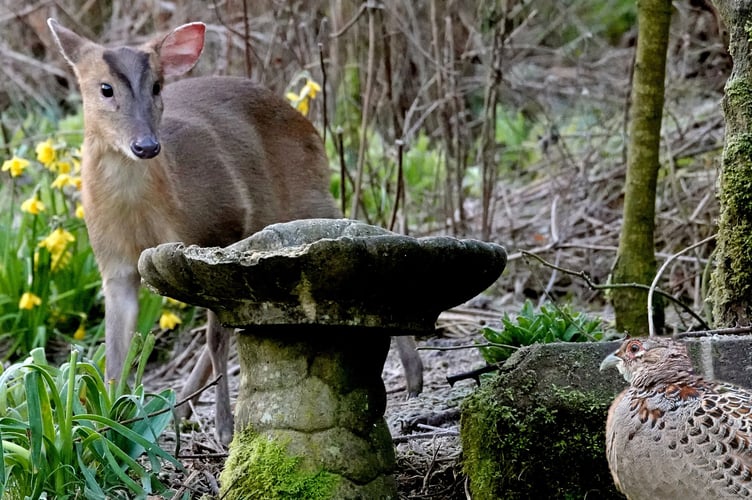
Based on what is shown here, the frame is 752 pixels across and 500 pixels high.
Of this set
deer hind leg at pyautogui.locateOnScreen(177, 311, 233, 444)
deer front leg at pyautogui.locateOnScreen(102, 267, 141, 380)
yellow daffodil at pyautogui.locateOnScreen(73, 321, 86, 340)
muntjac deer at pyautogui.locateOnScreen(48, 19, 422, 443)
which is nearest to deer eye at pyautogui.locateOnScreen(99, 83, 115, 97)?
muntjac deer at pyautogui.locateOnScreen(48, 19, 422, 443)

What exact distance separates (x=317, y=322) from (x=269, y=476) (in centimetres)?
52

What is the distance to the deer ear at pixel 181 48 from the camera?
5016 mm

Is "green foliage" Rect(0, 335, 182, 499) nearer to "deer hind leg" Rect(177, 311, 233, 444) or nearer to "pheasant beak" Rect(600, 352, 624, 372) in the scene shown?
"deer hind leg" Rect(177, 311, 233, 444)

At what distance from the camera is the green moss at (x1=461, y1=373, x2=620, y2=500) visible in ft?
10.5

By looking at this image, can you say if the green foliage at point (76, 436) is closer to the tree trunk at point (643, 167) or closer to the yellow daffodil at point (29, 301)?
the tree trunk at point (643, 167)

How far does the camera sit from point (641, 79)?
15.0ft

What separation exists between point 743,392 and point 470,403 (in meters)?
0.85

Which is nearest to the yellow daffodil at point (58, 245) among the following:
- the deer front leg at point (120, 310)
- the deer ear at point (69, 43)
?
the deer front leg at point (120, 310)

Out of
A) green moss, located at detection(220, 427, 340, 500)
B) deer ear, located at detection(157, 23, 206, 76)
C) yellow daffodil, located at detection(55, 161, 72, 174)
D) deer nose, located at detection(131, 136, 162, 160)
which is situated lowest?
green moss, located at detection(220, 427, 340, 500)

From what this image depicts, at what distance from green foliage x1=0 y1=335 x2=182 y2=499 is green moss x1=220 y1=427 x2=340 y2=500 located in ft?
1.00

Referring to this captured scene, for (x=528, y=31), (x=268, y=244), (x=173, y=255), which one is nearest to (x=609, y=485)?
(x=268, y=244)

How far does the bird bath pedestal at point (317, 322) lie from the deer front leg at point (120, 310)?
161cm

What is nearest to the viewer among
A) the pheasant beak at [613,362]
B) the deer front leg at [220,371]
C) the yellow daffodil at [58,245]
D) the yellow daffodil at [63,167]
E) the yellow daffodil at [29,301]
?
the pheasant beak at [613,362]

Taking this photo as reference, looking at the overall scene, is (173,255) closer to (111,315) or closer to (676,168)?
(111,315)
